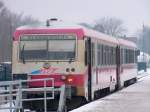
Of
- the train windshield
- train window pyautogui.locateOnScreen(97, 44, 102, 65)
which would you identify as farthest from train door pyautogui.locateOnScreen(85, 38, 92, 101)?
train window pyautogui.locateOnScreen(97, 44, 102, 65)

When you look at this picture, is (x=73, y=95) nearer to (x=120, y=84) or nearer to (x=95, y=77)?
(x=95, y=77)

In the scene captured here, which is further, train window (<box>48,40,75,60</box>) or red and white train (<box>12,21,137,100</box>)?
train window (<box>48,40,75,60</box>)

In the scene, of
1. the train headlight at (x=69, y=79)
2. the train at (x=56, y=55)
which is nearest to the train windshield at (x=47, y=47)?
the train at (x=56, y=55)

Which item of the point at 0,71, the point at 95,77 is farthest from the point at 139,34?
the point at 95,77

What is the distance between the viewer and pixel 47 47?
22641mm

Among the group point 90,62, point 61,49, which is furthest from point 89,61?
point 61,49

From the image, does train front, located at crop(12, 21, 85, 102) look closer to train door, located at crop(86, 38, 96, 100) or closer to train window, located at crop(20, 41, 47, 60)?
train window, located at crop(20, 41, 47, 60)

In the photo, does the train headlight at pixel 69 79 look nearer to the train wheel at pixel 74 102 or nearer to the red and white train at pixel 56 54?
the red and white train at pixel 56 54

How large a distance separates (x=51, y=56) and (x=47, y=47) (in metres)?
0.38

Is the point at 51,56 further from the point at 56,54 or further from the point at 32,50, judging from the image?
the point at 32,50

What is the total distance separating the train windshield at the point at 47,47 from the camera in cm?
→ 2236

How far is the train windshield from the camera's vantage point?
2236 centimetres

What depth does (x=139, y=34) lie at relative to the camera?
606 feet

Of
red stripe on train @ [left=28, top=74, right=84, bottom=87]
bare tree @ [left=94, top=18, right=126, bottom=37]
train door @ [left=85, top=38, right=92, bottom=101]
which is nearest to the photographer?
red stripe on train @ [left=28, top=74, right=84, bottom=87]
